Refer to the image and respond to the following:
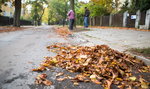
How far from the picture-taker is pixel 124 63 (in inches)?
144

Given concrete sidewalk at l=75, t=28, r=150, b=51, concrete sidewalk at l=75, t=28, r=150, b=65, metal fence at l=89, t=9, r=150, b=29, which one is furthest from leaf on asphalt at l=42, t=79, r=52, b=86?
metal fence at l=89, t=9, r=150, b=29

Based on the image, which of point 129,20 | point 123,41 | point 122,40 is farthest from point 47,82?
point 129,20

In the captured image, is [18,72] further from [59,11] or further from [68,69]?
[59,11]

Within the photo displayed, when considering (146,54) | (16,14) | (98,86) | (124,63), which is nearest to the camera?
(98,86)

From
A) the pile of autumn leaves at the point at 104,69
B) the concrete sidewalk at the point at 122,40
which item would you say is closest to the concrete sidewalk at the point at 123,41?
the concrete sidewalk at the point at 122,40

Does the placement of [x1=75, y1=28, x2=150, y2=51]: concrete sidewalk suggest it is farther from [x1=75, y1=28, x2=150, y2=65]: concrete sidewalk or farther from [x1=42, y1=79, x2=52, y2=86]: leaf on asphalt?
[x1=42, y1=79, x2=52, y2=86]: leaf on asphalt

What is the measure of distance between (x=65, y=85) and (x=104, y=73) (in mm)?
719

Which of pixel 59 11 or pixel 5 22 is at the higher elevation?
pixel 59 11

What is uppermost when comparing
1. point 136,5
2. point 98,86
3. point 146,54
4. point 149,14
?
point 136,5

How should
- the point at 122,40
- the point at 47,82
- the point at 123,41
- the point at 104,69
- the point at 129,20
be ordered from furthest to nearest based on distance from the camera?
the point at 129,20 < the point at 122,40 < the point at 123,41 < the point at 104,69 < the point at 47,82

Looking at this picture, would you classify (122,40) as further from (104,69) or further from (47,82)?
(47,82)

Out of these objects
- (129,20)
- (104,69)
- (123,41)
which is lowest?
(104,69)

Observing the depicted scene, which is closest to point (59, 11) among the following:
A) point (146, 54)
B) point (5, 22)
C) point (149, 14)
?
point (5, 22)

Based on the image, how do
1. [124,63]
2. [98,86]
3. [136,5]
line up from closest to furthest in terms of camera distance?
[98,86], [124,63], [136,5]
